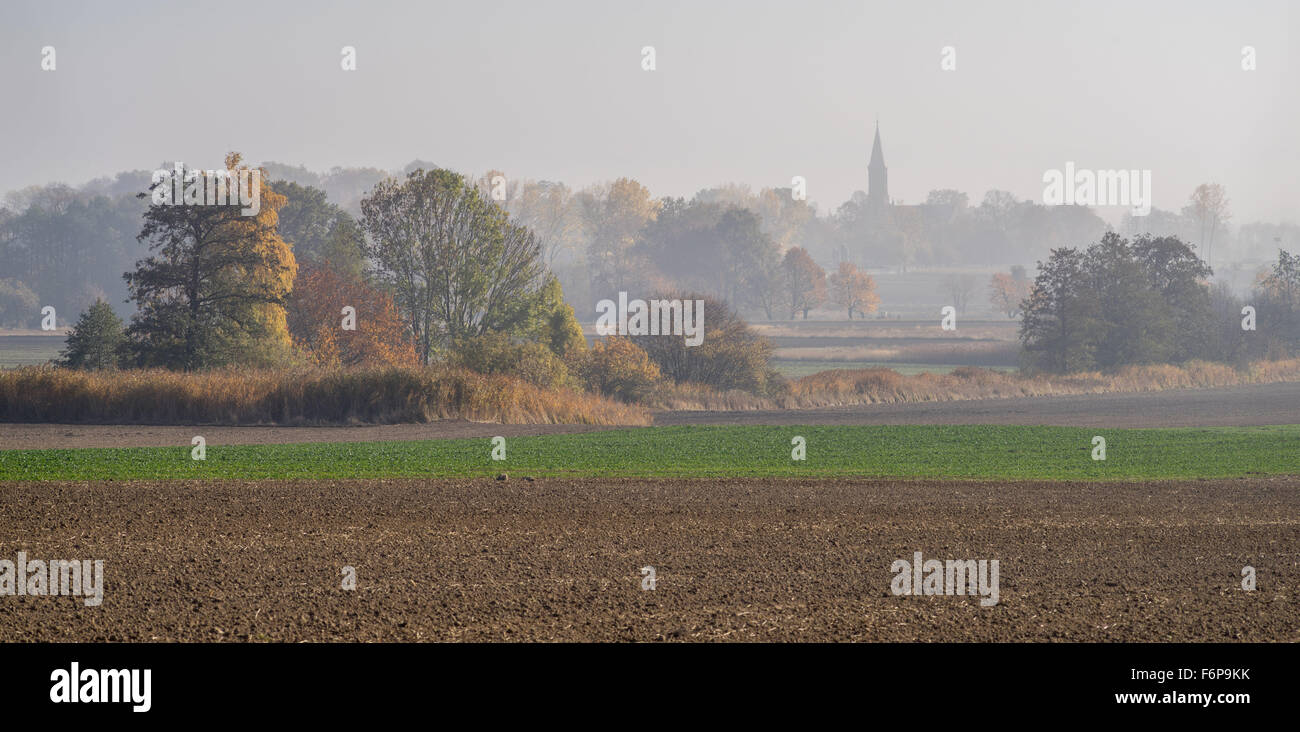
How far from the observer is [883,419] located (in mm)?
45938

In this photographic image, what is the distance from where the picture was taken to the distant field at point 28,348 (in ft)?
251

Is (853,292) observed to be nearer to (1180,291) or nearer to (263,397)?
(1180,291)

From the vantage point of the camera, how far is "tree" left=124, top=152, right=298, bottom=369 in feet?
157

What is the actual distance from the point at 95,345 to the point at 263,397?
11.5 meters

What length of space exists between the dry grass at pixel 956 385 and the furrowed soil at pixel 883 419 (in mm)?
2174

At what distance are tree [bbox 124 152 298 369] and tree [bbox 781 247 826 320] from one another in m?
88.9

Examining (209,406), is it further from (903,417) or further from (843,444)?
(903,417)
